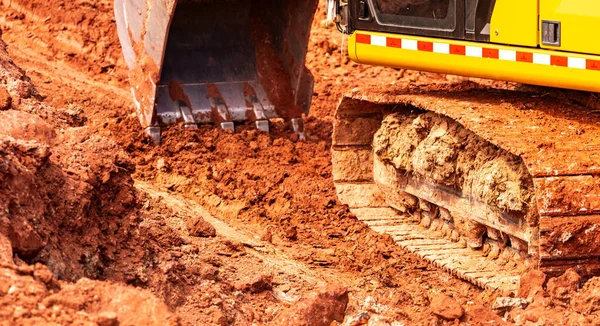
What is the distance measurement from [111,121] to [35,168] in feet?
12.4

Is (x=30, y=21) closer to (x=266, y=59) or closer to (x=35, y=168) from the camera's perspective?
(x=266, y=59)

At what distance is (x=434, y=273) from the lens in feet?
20.2

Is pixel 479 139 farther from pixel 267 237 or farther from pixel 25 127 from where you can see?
pixel 25 127

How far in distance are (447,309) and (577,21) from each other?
157cm

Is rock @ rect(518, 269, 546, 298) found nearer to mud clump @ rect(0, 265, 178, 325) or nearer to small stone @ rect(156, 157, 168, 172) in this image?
mud clump @ rect(0, 265, 178, 325)

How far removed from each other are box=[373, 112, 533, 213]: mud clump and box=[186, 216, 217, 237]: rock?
137 centimetres

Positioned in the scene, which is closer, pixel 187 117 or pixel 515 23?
pixel 515 23

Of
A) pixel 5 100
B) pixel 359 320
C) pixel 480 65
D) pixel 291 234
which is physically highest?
pixel 5 100

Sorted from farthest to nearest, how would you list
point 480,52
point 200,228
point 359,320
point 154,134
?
point 154,134, point 200,228, point 480,52, point 359,320

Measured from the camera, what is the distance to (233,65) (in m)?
8.56

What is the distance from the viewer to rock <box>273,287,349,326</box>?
186 inches

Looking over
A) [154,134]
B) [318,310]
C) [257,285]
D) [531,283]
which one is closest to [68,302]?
[318,310]

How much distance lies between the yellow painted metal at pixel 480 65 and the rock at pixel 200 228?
4.59 ft

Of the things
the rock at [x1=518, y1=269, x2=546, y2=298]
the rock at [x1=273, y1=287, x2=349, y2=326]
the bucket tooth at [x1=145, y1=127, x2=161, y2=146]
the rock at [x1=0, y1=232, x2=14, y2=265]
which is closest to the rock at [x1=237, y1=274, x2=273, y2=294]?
the rock at [x1=273, y1=287, x2=349, y2=326]
